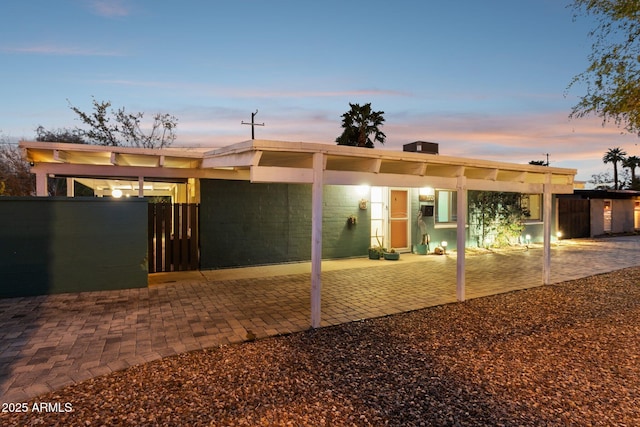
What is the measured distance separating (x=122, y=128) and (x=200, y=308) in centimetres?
1780

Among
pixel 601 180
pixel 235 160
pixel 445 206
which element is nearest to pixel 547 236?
pixel 445 206

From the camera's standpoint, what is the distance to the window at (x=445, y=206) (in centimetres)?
1162

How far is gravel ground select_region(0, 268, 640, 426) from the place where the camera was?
2592mm

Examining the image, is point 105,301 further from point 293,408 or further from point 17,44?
point 17,44

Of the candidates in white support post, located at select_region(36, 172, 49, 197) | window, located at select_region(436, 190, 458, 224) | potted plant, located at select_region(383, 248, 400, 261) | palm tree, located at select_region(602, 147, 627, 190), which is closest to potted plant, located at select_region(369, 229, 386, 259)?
potted plant, located at select_region(383, 248, 400, 261)

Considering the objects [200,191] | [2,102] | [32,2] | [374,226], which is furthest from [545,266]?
[2,102]

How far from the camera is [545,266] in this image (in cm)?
718

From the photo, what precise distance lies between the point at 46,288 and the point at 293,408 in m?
5.69

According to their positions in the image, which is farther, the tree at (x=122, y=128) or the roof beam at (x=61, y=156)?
the tree at (x=122, y=128)

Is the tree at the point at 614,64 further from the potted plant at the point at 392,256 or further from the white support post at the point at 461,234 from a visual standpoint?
the potted plant at the point at 392,256

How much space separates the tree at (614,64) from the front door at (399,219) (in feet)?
17.2

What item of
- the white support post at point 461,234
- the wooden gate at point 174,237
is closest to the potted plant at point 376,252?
the white support post at point 461,234

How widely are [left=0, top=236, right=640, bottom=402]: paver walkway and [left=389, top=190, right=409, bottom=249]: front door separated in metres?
1.55

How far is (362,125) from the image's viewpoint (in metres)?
19.4
